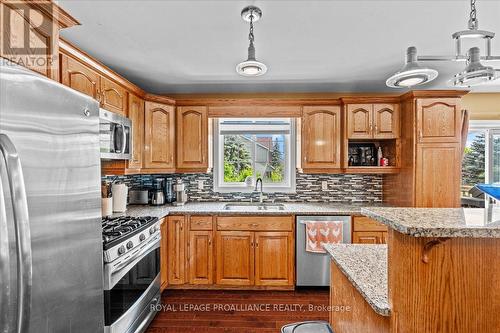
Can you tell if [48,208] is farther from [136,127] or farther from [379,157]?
[379,157]

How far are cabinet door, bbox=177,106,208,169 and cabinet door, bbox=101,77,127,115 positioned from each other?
804mm

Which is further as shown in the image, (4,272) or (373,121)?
(373,121)

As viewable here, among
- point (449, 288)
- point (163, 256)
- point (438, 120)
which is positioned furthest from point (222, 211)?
point (438, 120)

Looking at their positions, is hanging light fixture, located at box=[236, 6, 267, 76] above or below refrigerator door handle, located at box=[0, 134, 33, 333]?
above

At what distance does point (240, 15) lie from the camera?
1901 millimetres

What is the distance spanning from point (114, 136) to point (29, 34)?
1.16 metres

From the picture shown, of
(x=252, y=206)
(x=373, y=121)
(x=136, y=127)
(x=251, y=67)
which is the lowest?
(x=252, y=206)

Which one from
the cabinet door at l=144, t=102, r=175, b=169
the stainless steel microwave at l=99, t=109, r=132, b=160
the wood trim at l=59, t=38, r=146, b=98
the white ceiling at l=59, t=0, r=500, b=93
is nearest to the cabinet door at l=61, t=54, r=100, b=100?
the wood trim at l=59, t=38, r=146, b=98

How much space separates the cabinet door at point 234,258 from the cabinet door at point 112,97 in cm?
165

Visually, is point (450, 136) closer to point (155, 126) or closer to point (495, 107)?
point (495, 107)

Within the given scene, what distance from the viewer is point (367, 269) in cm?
134

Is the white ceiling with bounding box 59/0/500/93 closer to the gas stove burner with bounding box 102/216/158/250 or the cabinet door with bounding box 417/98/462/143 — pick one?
the cabinet door with bounding box 417/98/462/143

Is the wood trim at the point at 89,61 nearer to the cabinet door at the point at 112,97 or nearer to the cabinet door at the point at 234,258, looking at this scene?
the cabinet door at the point at 112,97

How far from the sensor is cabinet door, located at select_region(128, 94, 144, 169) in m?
2.85
